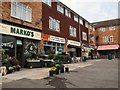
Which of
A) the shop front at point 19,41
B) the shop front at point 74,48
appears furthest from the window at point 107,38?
the shop front at point 19,41

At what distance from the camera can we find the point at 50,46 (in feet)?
84.1

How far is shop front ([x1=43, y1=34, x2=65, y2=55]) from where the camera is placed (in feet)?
80.3

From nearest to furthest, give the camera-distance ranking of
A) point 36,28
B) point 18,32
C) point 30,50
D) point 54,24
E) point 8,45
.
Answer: point 8,45
point 18,32
point 30,50
point 36,28
point 54,24

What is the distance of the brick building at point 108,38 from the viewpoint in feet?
173

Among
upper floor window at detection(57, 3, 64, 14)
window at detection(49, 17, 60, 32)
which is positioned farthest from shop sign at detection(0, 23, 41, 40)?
upper floor window at detection(57, 3, 64, 14)

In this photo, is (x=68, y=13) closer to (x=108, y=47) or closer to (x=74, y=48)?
(x=74, y=48)

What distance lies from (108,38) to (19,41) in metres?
39.2

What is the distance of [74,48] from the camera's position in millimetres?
35406

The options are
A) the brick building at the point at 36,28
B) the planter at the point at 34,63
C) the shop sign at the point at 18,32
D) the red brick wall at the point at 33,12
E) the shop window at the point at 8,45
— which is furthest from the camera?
the planter at the point at 34,63

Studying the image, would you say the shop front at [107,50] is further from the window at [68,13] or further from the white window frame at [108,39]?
the window at [68,13]

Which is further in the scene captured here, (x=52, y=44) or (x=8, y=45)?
(x=52, y=44)

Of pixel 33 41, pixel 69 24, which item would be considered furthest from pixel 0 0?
pixel 69 24

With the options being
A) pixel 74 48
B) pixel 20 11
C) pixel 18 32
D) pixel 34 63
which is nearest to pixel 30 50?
pixel 34 63

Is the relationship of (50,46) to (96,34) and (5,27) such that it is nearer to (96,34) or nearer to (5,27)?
(5,27)
